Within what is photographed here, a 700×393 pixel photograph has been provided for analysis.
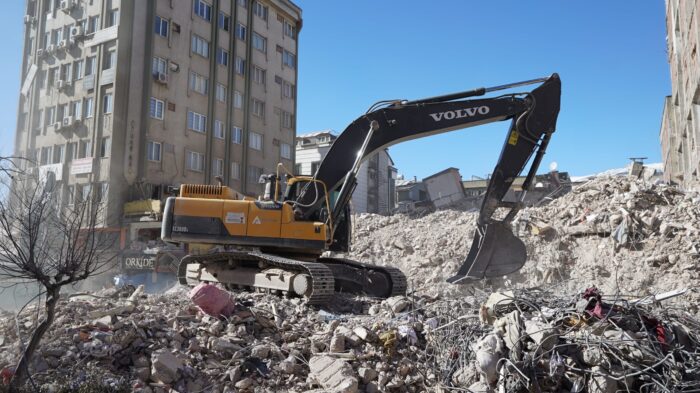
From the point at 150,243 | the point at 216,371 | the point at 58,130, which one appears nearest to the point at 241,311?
the point at 216,371

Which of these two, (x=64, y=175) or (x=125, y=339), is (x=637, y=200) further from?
(x=64, y=175)

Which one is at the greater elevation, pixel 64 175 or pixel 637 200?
pixel 64 175

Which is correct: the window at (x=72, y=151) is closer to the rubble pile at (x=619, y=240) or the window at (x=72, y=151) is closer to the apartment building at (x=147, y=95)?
the apartment building at (x=147, y=95)

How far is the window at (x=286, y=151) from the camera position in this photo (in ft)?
118

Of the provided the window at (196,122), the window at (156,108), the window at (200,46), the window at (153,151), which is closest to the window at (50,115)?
the window at (156,108)

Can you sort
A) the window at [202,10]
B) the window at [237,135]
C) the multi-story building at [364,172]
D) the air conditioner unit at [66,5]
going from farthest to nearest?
the multi-story building at [364,172], the window at [237,135], the window at [202,10], the air conditioner unit at [66,5]

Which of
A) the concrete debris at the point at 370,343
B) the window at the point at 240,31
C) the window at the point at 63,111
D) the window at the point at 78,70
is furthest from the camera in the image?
the window at the point at 240,31

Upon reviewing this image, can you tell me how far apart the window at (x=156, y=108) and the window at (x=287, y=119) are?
9455 millimetres

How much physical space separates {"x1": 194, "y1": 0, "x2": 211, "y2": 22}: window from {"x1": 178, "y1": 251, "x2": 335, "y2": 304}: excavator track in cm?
2375

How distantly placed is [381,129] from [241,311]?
4.11 m

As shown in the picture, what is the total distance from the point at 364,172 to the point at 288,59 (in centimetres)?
1066

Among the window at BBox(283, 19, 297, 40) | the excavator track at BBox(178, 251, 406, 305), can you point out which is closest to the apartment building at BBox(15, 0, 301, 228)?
the window at BBox(283, 19, 297, 40)

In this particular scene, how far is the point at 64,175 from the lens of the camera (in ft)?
90.6

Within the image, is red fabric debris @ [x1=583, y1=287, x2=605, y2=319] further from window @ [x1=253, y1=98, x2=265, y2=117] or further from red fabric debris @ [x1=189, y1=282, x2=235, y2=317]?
window @ [x1=253, y1=98, x2=265, y2=117]
